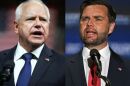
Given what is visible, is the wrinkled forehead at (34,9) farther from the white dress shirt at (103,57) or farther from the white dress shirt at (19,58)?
the white dress shirt at (103,57)

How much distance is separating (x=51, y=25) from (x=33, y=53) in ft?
0.93

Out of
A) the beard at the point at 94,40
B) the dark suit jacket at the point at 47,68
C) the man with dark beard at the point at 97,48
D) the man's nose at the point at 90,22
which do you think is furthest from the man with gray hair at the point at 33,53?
the man's nose at the point at 90,22

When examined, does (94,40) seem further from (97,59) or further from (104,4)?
(97,59)

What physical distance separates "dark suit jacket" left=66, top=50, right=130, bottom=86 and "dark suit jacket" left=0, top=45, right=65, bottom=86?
0.20 feet

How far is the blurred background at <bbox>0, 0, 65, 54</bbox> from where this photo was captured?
2.55 meters

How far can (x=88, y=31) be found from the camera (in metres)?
2.45

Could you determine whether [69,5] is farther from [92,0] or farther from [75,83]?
[75,83]

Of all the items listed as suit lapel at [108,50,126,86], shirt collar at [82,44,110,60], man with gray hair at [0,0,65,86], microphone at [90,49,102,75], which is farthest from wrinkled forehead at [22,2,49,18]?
microphone at [90,49,102,75]

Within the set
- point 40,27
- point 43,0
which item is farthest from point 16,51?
point 43,0

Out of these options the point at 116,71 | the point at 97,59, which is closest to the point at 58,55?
the point at 116,71

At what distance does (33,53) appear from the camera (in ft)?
8.19

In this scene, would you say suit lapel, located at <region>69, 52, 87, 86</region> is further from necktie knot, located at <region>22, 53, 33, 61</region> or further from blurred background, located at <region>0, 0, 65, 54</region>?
necktie knot, located at <region>22, 53, 33, 61</region>

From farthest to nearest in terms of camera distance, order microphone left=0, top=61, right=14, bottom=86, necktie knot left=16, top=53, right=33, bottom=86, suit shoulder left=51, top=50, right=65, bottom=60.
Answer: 1. suit shoulder left=51, top=50, right=65, bottom=60
2. necktie knot left=16, top=53, right=33, bottom=86
3. microphone left=0, top=61, right=14, bottom=86

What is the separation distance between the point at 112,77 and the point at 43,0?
863 mm
